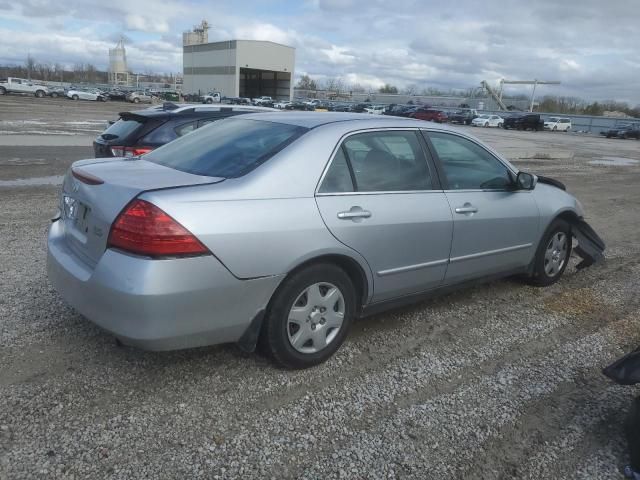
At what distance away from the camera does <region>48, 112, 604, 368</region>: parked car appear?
2.81 metres

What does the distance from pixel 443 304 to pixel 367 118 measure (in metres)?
1.81

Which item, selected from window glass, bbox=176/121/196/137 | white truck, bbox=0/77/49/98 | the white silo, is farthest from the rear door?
the white silo

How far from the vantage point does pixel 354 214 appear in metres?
3.41

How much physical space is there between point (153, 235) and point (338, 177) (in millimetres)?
1256

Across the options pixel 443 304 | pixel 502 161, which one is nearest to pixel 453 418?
pixel 443 304

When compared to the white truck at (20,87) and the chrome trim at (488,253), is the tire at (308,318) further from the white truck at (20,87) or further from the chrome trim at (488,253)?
the white truck at (20,87)

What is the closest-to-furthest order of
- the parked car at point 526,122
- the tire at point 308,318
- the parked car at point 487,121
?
the tire at point 308,318 → the parked car at point 526,122 → the parked car at point 487,121

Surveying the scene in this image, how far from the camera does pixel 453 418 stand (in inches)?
120

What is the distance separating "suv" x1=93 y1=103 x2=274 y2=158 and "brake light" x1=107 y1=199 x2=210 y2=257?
172 inches

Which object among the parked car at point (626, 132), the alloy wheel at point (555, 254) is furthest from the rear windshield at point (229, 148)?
the parked car at point (626, 132)

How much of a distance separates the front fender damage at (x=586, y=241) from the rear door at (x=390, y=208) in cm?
215

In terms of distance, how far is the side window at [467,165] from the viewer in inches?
164

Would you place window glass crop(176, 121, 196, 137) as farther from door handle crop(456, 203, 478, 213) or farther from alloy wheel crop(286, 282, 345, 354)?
alloy wheel crop(286, 282, 345, 354)

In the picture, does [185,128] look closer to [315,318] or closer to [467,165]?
[467,165]
